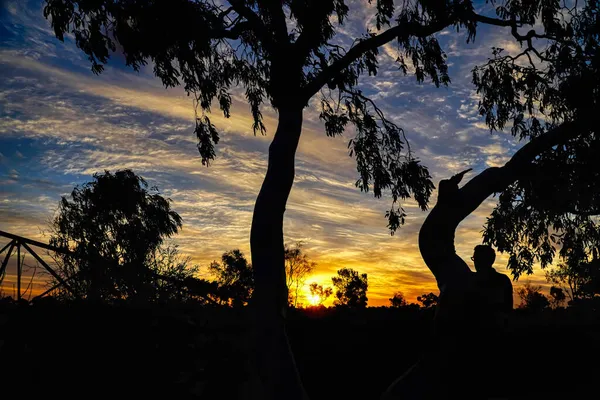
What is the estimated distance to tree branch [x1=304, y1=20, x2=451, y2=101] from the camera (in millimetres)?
8391

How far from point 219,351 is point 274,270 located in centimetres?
139

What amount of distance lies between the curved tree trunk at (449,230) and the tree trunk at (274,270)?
1.35 m

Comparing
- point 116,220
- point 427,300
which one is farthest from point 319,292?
point 427,300

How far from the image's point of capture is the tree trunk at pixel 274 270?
6473 millimetres

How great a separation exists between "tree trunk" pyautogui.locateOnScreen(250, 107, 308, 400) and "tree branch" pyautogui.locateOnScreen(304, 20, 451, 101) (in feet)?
2.17

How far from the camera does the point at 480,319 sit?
6047 mm

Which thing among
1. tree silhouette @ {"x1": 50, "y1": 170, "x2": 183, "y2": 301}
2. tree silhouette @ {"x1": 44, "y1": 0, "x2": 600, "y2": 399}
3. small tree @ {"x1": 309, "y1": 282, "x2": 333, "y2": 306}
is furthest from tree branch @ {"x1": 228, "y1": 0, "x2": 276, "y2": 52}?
small tree @ {"x1": 309, "y1": 282, "x2": 333, "y2": 306}

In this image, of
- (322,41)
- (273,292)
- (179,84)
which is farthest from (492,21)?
(273,292)

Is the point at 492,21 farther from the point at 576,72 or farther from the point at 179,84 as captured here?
the point at 179,84

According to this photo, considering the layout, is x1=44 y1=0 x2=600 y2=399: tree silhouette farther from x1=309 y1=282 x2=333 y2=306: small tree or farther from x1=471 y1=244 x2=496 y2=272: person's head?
x1=309 y1=282 x2=333 y2=306: small tree

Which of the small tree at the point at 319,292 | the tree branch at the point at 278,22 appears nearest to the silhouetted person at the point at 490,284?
the tree branch at the point at 278,22

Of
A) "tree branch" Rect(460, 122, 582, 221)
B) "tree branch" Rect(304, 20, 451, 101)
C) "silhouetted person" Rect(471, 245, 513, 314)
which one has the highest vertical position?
"tree branch" Rect(304, 20, 451, 101)

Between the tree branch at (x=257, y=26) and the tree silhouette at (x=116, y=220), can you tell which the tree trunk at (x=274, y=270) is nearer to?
the tree branch at (x=257, y=26)

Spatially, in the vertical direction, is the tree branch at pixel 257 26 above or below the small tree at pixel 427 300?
above
